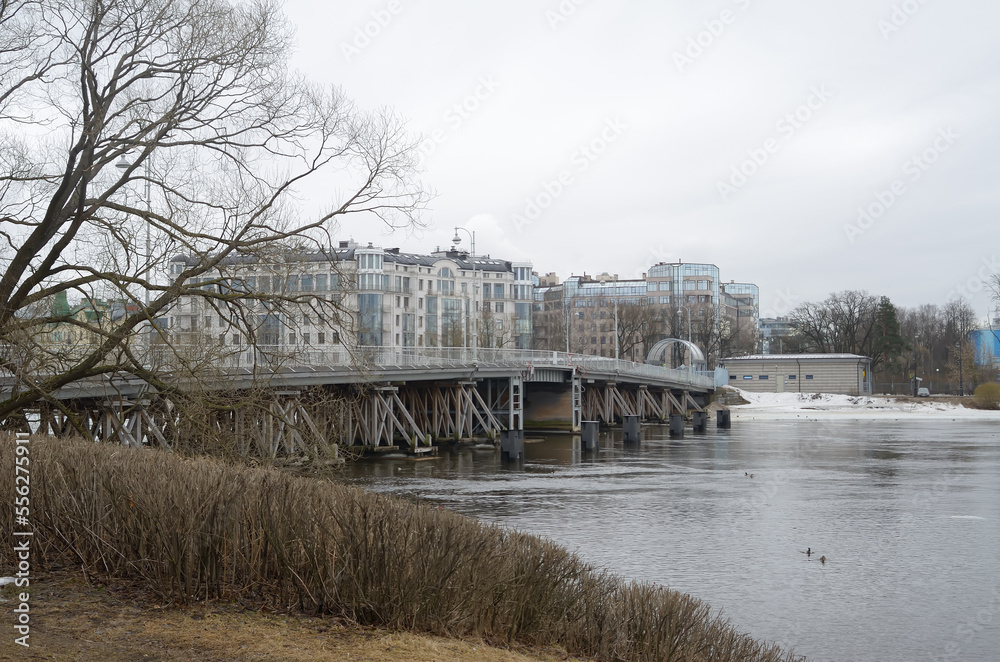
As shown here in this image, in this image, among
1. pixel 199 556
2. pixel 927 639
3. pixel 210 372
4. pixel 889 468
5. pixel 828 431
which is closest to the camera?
pixel 199 556

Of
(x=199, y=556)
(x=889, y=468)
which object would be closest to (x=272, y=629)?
(x=199, y=556)

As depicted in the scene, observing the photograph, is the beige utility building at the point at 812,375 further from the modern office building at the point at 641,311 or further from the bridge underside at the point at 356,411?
the bridge underside at the point at 356,411

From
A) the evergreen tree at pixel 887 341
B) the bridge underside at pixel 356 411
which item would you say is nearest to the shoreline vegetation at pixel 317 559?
the bridge underside at pixel 356 411

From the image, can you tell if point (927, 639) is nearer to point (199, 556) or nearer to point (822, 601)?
point (822, 601)

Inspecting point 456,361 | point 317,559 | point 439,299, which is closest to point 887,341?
point 439,299

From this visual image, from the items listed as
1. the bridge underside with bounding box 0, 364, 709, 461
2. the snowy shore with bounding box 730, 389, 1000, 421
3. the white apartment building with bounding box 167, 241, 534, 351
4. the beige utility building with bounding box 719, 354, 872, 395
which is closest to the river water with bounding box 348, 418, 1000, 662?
the bridge underside with bounding box 0, 364, 709, 461

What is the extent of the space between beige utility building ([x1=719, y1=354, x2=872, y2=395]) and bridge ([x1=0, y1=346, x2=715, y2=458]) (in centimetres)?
1661

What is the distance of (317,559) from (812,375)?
98.9 meters

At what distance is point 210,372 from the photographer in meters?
17.0

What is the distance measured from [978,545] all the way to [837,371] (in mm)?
83734

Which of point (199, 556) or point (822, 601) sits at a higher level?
point (199, 556)

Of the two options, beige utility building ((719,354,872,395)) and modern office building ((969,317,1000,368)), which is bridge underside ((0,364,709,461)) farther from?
modern office building ((969,317,1000,368))

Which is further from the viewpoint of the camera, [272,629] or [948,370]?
[948,370]

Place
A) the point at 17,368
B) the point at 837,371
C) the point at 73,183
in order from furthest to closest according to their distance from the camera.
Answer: the point at 837,371, the point at 73,183, the point at 17,368
